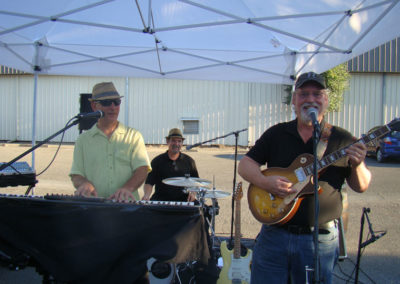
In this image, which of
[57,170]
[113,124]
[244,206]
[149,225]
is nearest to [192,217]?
[149,225]

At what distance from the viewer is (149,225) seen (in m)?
2.02

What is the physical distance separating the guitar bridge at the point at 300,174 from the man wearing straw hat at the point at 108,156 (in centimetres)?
129

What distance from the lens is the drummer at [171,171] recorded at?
181 inches

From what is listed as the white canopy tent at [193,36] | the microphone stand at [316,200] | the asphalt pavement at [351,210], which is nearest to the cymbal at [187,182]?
the asphalt pavement at [351,210]

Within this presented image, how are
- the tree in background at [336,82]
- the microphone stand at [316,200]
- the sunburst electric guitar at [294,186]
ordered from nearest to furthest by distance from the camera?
the microphone stand at [316,200] < the sunburst electric guitar at [294,186] < the tree in background at [336,82]

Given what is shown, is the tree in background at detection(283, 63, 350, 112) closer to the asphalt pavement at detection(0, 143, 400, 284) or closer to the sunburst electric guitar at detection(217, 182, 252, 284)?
the asphalt pavement at detection(0, 143, 400, 284)

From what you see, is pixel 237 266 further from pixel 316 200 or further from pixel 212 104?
pixel 212 104

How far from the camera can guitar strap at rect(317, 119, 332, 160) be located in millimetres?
2188

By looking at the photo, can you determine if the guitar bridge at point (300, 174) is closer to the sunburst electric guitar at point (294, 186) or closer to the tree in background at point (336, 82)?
the sunburst electric guitar at point (294, 186)

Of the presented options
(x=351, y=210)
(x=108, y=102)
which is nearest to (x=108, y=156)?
(x=108, y=102)

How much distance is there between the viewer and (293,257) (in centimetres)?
→ 215

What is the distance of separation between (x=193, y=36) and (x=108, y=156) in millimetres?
2638

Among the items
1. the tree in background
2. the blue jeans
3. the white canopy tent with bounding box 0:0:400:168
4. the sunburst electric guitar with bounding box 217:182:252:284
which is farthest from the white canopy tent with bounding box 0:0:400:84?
the tree in background

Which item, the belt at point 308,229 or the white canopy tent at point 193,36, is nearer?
the belt at point 308,229
